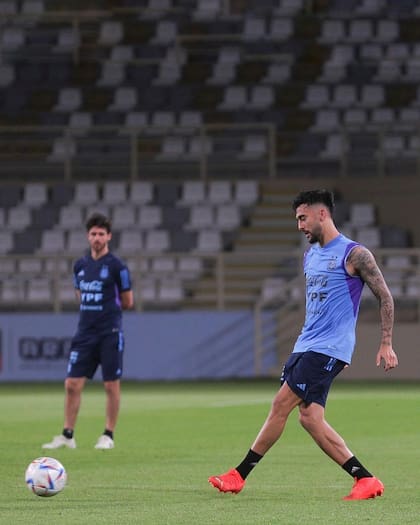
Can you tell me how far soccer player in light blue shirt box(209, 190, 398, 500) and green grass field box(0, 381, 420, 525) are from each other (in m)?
0.37

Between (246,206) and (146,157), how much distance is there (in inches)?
131

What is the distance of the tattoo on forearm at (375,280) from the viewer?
29.7 feet

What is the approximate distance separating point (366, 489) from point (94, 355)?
4.99m

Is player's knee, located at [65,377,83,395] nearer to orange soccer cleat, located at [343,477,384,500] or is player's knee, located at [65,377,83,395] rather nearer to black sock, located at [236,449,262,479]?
black sock, located at [236,449,262,479]

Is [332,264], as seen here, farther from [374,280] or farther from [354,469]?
[354,469]

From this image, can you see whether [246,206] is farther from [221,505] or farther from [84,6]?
[221,505]

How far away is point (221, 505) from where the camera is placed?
8852 mm

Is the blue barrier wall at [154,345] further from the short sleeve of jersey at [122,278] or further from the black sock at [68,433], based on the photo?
the black sock at [68,433]

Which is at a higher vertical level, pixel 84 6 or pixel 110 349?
pixel 84 6

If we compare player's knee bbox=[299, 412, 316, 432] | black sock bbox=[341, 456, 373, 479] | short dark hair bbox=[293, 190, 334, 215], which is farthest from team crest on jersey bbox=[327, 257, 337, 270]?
black sock bbox=[341, 456, 373, 479]

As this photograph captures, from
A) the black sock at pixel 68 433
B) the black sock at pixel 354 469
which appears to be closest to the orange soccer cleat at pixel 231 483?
the black sock at pixel 354 469

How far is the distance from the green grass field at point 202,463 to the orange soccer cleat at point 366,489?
0.06 meters

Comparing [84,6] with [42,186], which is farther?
[84,6]

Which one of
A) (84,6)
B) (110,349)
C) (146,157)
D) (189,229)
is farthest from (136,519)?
(84,6)
